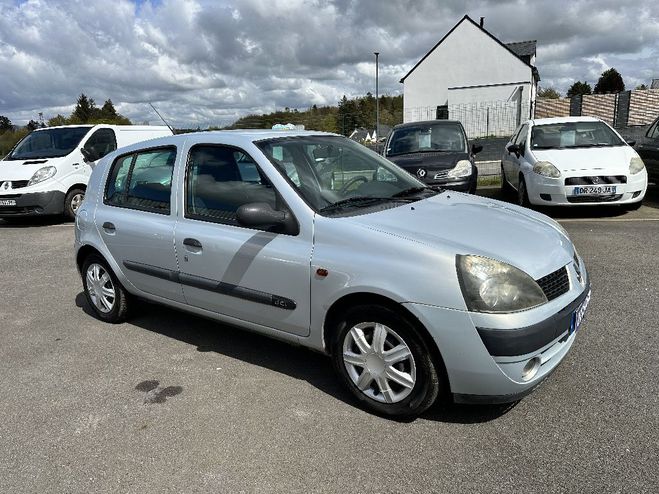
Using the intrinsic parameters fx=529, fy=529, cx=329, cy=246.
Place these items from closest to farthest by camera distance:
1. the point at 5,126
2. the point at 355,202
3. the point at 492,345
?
the point at 492,345 < the point at 355,202 < the point at 5,126

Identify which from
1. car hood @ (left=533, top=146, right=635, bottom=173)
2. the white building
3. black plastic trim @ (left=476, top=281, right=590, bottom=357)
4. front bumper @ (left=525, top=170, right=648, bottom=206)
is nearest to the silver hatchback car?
black plastic trim @ (left=476, top=281, right=590, bottom=357)

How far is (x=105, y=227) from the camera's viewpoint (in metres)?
4.47

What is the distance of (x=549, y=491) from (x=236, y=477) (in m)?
1.46

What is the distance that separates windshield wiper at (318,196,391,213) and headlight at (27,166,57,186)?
8818 mm

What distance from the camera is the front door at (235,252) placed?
3229 mm

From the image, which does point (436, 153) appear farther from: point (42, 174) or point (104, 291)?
point (42, 174)

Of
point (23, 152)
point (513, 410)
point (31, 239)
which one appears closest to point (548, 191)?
point (513, 410)

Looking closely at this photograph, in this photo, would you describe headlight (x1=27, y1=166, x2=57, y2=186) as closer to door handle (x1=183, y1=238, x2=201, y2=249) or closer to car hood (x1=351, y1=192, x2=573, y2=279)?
door handle (x1=183, y1=238, x2=201, y2=249)

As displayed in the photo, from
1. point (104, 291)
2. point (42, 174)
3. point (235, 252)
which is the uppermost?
point (42, 174)

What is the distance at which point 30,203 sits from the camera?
33.1ft

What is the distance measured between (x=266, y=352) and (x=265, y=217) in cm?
132

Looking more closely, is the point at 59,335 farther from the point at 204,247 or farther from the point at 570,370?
the point at 570,370

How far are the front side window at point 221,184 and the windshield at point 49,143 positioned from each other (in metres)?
8.12

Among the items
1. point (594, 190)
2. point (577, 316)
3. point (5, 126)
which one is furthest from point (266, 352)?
point (5, 126)
